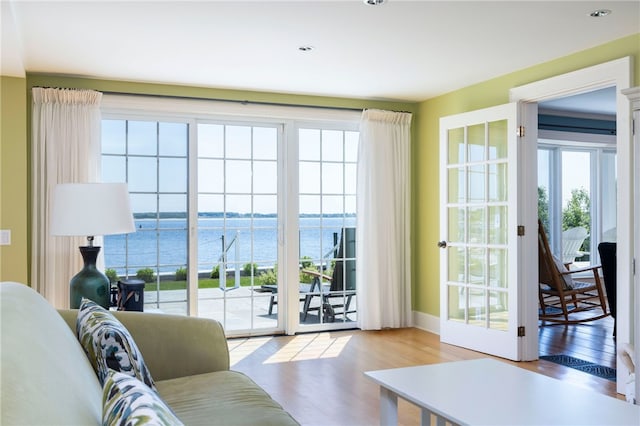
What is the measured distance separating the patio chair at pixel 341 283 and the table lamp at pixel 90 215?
2.97 metres

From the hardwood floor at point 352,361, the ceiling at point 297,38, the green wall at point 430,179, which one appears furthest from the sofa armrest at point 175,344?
the green wall at point 430,179

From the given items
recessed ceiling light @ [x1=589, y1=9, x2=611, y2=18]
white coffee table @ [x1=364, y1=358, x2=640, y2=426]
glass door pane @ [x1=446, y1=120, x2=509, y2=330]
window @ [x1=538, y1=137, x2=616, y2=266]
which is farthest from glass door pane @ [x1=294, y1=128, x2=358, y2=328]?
window @ [x1=538, y1=137, x2=616, y2=266]

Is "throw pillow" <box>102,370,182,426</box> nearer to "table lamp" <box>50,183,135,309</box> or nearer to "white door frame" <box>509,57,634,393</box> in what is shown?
"table lamp" <box>50,183,135,309</box>

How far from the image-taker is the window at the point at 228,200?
524 centimetres

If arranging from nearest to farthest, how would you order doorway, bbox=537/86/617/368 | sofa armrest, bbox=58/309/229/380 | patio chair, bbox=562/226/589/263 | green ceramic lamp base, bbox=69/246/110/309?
sofa armrest, bbox=58/309/229/380, green ceramic lamp base, bbox=69/246/110/309, doorway, bbox=537/86/617/368, patio chair, bbox=562/226/589/263

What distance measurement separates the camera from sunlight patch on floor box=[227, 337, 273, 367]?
4836 mm

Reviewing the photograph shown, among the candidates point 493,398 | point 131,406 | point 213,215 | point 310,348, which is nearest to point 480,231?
point 310,348

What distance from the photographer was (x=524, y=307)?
4.81 m

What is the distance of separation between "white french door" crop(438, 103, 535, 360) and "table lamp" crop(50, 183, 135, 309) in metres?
3.12

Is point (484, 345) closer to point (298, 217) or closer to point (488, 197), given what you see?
point (488, 197)

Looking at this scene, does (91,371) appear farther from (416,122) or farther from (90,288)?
(416,122)

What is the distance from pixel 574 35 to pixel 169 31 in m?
2.75

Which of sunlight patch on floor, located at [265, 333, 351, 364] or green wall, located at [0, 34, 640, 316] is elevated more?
green wall, located at [0, 34, 640, 316]

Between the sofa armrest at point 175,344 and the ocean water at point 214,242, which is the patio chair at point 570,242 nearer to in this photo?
the ocean water at point 214,242
